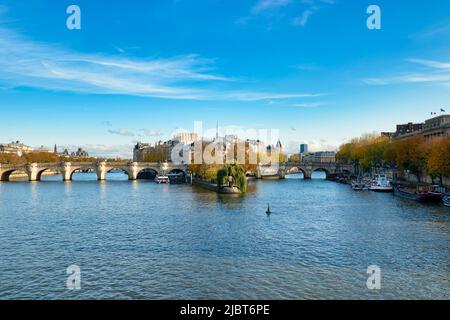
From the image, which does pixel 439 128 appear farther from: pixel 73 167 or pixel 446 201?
pixel 73 167

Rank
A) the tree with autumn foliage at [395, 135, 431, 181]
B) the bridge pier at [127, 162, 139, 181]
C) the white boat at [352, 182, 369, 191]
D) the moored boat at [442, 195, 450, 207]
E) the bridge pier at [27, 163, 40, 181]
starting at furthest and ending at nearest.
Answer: the bridge pier at [127, 162, 139, 181]
the bridge pier at [27, 163, 40, 181]
the white boat at [352, 182, 369, 191]
the tree with autumn foliage at [395, 135, 431, 181]
the moored boat at [442, 195, 450, 207]

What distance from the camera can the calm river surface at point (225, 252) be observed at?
1984 cm

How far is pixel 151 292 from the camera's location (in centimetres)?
1948

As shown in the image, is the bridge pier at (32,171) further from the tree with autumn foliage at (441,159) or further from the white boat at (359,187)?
the tree with autumn foliage at (441,159)

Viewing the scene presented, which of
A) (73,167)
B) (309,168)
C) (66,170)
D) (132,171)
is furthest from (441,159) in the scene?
(73,167)

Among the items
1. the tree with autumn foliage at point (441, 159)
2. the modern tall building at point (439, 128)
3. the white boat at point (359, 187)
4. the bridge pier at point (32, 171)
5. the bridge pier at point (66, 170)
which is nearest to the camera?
the tree with autumn foliage at point (441, 159)

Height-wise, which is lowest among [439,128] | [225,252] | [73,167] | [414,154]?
[225,252]

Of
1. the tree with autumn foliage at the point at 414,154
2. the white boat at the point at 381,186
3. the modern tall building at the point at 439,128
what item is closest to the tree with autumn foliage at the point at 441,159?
the tree with autumn foliage at the point at 414,154

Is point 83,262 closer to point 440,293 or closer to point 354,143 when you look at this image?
point 440,293

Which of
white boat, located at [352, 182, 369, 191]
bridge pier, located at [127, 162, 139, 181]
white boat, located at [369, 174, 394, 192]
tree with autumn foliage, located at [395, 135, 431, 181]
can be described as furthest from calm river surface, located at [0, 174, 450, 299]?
bridge pier, located at [127, 162, 139, 181]

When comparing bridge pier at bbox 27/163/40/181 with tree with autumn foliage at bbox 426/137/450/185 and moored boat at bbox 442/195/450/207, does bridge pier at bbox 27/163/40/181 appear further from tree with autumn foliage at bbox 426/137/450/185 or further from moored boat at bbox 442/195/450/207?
moored boat at bbox 442/195/450/207

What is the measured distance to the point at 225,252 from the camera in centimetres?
2655

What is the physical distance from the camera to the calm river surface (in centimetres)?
1984
